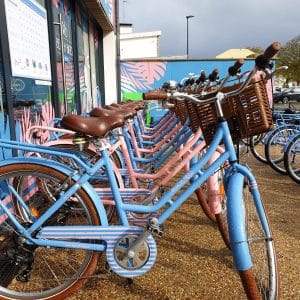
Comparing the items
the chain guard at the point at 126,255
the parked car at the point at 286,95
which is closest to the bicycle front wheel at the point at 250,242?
the chain guard at the point at 126,255

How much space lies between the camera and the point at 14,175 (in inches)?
84.4

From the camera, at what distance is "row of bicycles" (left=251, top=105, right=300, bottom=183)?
4996 mm

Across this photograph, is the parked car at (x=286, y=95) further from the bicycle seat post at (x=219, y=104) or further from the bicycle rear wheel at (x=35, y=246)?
the bicycle rear wheel at (x=35, y=246)

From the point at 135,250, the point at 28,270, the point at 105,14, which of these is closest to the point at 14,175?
the point at 28,270

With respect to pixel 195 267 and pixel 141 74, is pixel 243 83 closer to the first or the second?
pixel 195 267

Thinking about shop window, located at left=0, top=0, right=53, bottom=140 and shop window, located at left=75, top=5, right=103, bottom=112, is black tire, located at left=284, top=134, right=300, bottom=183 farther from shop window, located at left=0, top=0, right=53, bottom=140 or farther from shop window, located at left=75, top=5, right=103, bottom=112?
shop window, located at left=75, top=5, right=103, bottom=112

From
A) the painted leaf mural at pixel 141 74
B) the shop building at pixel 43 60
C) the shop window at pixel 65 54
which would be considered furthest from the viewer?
the painted leaf mural at pixel 141 74

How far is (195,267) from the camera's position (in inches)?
107

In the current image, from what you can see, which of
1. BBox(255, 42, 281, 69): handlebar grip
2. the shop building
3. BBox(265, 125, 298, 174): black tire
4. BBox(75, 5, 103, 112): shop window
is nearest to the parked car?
BBox(265, 125, 298, 174): black tire

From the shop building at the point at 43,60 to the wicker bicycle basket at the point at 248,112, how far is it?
1.71 m

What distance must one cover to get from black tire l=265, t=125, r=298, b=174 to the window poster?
356 centimetres

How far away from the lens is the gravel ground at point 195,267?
7.90 feet

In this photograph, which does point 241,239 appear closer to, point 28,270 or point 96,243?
point 96,243

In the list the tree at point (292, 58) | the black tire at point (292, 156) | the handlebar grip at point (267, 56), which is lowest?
the black tire at point (292, 156)
